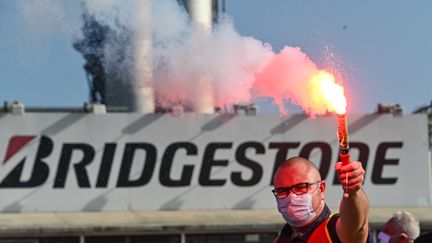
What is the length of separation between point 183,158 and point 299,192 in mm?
16980

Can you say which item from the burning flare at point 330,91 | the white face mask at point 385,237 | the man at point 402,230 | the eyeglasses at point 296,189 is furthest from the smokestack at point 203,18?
the eyeglasses at point 296,189

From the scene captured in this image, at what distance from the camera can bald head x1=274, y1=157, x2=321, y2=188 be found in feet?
14.2

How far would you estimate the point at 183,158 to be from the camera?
21219 mm

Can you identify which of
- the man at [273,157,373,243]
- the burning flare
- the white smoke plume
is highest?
the white smoke plume

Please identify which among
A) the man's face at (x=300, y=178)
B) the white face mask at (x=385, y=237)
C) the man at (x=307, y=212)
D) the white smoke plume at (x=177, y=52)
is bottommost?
the man at (x=307, y=212)

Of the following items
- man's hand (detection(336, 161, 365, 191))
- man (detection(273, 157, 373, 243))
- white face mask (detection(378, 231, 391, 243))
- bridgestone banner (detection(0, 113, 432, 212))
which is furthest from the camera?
bridgestone banner (detection(0, 113, 432, 212))

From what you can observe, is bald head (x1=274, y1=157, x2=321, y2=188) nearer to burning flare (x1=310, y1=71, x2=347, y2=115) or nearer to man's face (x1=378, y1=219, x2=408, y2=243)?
burning flare (x1=310, y1=71, x2=347, y2=115)

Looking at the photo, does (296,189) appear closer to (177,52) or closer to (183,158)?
(177,52)

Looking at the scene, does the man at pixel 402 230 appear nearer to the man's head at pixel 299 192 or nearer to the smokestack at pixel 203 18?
the man's head at pixel 299 192

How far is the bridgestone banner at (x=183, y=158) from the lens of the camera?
65.9 ft

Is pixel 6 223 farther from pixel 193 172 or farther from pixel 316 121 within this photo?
pixel 316 121

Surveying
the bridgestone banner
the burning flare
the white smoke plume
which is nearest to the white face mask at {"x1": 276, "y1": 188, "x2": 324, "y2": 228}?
the burning flare

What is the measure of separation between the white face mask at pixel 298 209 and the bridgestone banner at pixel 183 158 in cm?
1618

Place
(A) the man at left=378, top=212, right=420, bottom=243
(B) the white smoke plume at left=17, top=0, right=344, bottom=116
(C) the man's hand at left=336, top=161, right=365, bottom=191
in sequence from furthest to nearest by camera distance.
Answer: (B) the white smoke plume at left=17, top=0, right=344, bottom=116 → (A) the man at left=378, top=212, right=420, bottom=243 → (C) the man's hand at left=336, top=161, right=365, bottom=191
